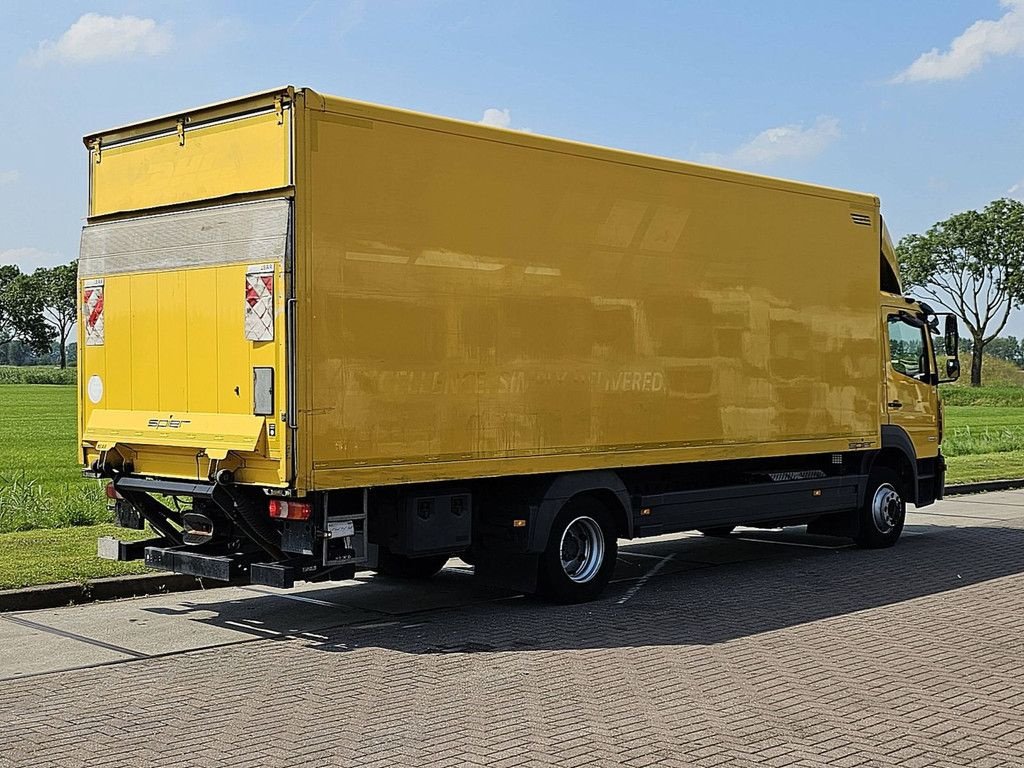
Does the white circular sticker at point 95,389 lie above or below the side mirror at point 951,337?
below

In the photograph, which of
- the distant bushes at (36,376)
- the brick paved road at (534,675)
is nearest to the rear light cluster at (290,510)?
the brick paved road at (534,675)

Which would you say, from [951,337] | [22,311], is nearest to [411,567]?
[951,337]

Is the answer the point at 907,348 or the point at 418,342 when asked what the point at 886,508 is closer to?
the point at 907,348

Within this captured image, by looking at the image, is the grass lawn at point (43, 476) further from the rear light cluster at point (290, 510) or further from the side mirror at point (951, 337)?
the side mirror at point (951, 337)

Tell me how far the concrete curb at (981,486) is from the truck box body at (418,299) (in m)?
10.1

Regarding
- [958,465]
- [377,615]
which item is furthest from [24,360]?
[377,615]

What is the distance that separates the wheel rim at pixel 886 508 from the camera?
14180 mm

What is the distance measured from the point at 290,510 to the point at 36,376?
9165 cm

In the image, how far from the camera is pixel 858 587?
11695 millimetres

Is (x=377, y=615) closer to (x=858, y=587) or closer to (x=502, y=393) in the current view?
(x=502, y=393)

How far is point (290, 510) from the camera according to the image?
29.6ft

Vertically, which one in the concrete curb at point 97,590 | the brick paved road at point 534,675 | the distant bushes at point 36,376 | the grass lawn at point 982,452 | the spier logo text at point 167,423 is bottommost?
the brick paved road at point 534,675

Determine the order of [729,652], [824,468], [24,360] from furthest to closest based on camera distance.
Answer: [24,360] < [824,468] < [729,652]

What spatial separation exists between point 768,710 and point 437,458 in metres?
3.26
